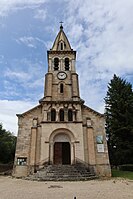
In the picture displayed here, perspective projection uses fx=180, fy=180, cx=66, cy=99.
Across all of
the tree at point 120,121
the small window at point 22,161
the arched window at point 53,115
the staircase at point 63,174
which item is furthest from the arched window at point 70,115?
the tree at point 120,121

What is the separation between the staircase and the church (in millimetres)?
2086

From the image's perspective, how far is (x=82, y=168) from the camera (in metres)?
19.0

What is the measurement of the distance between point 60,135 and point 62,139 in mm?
550

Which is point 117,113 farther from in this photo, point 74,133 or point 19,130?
point 19,130

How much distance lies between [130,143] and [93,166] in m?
8.97

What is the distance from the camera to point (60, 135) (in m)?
22.5

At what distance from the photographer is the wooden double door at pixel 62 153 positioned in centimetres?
2120

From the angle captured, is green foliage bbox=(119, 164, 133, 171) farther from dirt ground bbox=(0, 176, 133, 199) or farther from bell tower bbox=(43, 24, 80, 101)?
dirt ground bbox=(0, 176, 133, 199)

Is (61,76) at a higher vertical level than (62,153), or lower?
higher

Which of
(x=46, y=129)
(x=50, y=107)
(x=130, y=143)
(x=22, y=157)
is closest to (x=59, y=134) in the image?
(x=46, y=129)

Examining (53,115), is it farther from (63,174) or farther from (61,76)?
(63,174)

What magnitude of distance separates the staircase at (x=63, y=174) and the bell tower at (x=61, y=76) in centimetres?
933

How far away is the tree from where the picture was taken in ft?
87.2

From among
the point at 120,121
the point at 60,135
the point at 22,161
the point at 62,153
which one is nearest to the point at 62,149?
the point at 62,153
